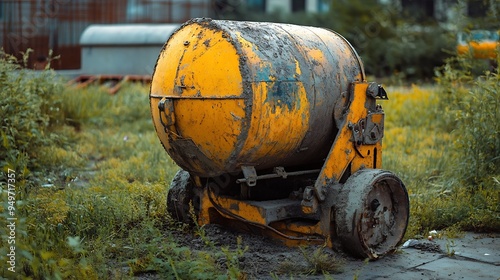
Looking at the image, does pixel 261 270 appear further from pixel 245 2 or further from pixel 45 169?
pixel 245 2

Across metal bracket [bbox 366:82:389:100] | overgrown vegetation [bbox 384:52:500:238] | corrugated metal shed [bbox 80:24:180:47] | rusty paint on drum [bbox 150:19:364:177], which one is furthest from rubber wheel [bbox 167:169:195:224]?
corrugated metal shed [bbox 80:24:180:47]

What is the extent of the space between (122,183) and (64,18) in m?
10.4

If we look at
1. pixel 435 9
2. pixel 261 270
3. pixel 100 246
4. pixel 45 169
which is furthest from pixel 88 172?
pixel 435 9

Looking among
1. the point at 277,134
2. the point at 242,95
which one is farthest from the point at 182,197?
the point at 242,95

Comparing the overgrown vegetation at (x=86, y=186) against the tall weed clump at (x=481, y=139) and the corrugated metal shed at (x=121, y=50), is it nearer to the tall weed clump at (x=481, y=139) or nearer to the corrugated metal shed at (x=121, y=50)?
the corrugated metal shed at (x=121, y=50)

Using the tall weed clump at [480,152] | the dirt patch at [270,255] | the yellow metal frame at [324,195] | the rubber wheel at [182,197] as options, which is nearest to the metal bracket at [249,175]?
the yellow metal frame at [324,195]

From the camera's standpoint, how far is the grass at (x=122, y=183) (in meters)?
4.89

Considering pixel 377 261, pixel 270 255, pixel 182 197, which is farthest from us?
pixel 182 197

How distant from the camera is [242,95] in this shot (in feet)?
16.9

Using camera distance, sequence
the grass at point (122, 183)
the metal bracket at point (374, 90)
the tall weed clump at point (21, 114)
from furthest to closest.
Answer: the tall weed clump at point (21, 114) → the metal bracket at point (374, 90) → the grass at point (122, 183)

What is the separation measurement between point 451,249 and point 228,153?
1.97 meters

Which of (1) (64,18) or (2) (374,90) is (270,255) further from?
(1) (64,18)

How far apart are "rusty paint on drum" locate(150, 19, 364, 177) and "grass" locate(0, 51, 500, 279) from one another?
676mm

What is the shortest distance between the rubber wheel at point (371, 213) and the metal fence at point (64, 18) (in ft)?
34.5
